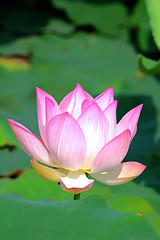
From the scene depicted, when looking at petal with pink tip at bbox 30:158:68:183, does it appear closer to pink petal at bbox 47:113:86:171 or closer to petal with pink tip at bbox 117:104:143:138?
pink petal at bbox 47:113:86:171

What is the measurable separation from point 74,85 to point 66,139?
1.23 m

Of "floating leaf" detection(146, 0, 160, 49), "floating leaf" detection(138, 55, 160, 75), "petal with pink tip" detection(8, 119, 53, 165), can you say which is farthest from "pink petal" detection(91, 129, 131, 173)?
"floating leaf" detection(146, 0, 160, 49)

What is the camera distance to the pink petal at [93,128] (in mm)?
788

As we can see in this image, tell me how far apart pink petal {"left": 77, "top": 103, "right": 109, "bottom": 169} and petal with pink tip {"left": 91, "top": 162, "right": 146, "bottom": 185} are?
0.06 metres

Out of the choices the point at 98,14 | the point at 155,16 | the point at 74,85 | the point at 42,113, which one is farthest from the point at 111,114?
the point at 98,14

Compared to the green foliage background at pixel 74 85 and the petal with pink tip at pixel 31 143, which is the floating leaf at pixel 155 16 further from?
the petal with pink tip at pixel 31 143

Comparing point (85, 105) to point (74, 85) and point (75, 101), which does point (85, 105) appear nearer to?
point (75, 101)

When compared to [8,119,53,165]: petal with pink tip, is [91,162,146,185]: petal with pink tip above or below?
below

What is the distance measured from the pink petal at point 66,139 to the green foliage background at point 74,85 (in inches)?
3.3

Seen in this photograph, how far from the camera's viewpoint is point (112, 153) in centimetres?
77

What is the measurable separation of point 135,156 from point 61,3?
5.29ft

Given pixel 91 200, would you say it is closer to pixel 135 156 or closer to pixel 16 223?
pixel 16 223

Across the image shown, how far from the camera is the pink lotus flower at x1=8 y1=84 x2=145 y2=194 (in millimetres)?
769

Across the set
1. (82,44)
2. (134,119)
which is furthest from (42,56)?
(134,119)
